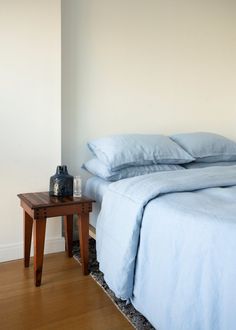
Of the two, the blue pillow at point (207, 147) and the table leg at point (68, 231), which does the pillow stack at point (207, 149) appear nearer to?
the blue pillow at point (207, 147)

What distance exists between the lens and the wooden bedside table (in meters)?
1.65

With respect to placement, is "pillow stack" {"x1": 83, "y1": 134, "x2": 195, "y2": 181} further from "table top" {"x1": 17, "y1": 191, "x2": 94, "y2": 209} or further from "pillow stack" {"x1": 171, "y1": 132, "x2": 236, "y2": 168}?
"table top" {"x1": 17, "y1": 191, "x2": 94, "y2": 209}

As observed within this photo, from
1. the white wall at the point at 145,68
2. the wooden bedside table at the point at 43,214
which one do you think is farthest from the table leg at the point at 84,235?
the white wall at the point at 145,68

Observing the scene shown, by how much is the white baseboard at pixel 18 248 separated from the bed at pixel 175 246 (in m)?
0.49

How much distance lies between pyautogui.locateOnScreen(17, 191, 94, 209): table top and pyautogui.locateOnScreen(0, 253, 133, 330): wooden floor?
1.50 feet

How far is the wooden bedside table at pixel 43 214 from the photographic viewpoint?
1.65 metres

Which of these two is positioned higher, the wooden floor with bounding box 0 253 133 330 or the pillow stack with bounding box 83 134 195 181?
the pillow stack with bounding box 83 134 195 181

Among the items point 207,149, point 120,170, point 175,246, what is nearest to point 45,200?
point 120,170

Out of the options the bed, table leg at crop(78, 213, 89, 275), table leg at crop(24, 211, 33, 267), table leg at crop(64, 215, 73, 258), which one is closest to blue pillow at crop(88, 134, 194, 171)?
the bed

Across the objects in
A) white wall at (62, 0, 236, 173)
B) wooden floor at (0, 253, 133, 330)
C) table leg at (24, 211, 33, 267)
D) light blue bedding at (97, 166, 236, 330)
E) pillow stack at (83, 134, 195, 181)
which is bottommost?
wooden floor at (0, 253, 133, 330)

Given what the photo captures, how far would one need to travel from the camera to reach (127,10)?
2307 mm

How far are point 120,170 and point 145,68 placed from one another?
0.98m

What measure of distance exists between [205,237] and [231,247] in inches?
4.2

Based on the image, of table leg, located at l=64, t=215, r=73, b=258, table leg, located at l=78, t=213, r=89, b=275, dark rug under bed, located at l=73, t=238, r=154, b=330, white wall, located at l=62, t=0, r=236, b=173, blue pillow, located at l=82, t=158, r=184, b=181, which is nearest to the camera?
dark rug under bed, located at l=73, t=238, r=154, b=330
